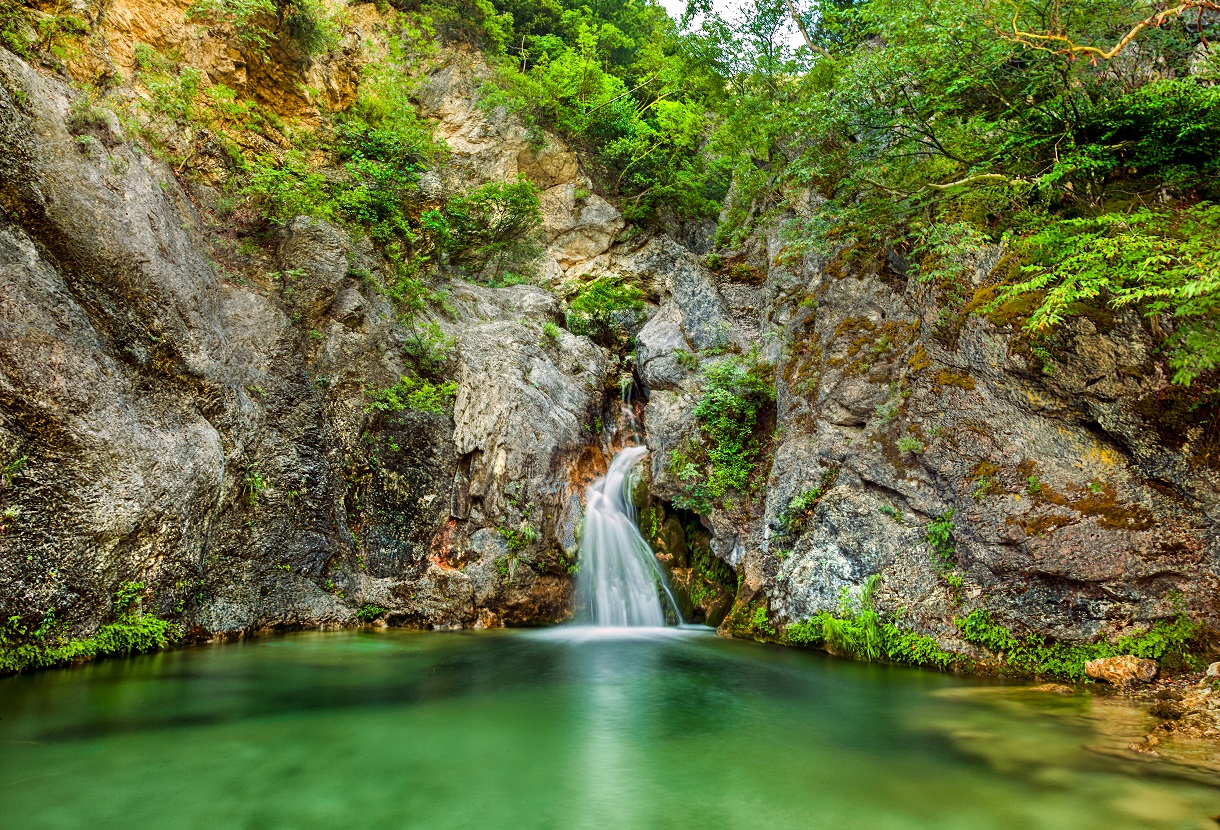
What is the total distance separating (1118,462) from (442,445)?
38.1ft

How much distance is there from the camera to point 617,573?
40.4ft

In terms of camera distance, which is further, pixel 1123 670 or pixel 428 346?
pixel 428 346

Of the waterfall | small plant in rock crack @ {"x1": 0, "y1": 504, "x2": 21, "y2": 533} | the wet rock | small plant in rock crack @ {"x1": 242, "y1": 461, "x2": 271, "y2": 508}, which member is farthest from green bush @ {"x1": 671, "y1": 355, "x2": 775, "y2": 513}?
small plant in rock crack @ {"x1": 0, "y1": 504, "x2": 21, "y2": 533}

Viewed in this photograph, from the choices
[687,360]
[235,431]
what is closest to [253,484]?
[235,431]

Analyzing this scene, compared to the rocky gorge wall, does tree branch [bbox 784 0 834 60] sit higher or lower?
higher

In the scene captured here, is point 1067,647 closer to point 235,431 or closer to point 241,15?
point 235,431

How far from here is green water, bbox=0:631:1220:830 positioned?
3738 mm

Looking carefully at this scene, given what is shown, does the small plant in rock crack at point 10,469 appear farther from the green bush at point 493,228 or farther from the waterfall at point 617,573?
the green bush at point 493,228

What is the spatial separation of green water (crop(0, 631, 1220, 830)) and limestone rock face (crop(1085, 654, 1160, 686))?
0.62 meters

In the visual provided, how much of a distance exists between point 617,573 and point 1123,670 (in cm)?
813

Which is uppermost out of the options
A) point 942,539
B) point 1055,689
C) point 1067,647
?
point 942,539

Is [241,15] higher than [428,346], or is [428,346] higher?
[241,15]

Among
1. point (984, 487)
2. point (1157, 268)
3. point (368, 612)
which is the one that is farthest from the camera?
point (368, 612)

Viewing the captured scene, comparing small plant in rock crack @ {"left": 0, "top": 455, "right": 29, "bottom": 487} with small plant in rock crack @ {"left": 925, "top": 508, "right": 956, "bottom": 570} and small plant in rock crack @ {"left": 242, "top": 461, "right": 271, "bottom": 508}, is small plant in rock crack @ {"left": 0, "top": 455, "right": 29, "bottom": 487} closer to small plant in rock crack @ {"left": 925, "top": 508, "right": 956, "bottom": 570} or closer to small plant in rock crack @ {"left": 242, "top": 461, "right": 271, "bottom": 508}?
small plant in rock crack @ {"left": 242, "top": 461, "right": 271, "bottom": 508}
